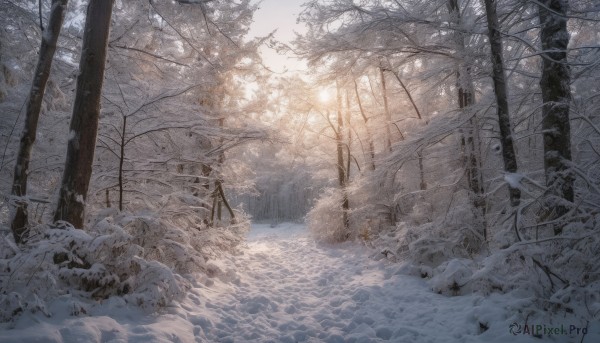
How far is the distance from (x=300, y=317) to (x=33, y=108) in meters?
5.59

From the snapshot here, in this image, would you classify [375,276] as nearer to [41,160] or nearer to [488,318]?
[488,318]

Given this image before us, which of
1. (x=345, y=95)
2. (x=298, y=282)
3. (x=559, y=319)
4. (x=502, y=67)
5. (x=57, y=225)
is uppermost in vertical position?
(x=345, y=95)

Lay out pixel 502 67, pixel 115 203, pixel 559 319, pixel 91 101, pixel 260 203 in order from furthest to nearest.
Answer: pixel 260 203 < pixel 115 203 < pixel 502 67 < pixel 91 101 < pixel 559 319

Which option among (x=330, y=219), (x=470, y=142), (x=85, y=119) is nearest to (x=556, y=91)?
(x=470, y=142)

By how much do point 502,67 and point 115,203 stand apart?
25.5ft

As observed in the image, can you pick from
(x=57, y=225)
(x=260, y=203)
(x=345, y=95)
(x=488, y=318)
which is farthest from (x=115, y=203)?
(x=260, y=203)

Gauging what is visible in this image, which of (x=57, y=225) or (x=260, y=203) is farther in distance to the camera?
(x=260, y=203)

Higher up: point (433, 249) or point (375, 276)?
point (433, 249)

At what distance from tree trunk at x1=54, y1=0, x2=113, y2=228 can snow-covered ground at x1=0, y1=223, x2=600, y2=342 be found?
1.46 metres

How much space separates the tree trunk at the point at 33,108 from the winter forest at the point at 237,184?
1.2 inches

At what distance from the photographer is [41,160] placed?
669 cm

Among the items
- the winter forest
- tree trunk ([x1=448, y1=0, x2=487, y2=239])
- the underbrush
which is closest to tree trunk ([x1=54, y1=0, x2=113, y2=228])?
the winter forest

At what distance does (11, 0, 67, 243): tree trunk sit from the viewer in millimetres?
5082

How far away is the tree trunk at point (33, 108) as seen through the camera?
5.08m
